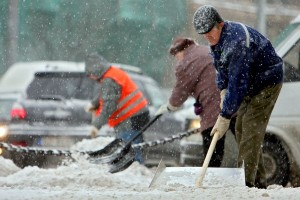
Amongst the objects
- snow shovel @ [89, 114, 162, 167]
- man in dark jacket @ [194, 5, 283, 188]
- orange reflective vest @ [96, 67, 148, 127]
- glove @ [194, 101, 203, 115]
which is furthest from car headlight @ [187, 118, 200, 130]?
man in dark jacket @ [194, 5, 283, 188]

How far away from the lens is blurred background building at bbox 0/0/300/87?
25359 millimetres

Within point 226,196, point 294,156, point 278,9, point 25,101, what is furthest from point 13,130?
point 278,9

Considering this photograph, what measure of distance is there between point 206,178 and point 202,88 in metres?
1.93

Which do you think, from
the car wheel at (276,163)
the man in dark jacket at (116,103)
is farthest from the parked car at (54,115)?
the car wheel at (276,163)

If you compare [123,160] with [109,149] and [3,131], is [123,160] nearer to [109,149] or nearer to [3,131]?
[109,149]

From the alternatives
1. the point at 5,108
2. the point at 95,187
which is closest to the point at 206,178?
the point at 95,187

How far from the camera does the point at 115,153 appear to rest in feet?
34.7

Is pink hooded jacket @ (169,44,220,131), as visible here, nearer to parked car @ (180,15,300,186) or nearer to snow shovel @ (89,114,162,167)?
snow shovel @ (89,114,162,167)

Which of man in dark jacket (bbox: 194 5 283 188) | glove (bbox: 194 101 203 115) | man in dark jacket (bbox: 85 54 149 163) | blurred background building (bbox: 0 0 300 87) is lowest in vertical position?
blurred background building (bbox: 0 0 300 87)

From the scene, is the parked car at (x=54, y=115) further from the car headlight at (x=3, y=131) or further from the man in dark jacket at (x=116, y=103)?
the man in dark jacket at (x=116, y=103)

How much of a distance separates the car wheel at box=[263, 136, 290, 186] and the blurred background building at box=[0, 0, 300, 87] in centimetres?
1350

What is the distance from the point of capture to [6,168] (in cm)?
1044

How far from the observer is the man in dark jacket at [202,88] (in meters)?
9.78

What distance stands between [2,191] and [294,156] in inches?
169
